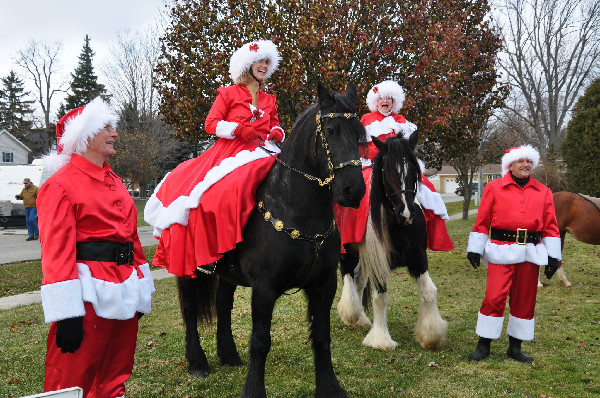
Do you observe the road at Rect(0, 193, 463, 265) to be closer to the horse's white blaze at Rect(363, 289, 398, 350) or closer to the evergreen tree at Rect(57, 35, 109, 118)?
the horse's white blaze at Rect(363, 289, 398, 350)

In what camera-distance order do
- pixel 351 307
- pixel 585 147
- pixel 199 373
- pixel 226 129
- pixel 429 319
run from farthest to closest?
pixel 585 147 < pixel 351 307 < pixel 429 319 < pixel 199 373 < pixel 226 129

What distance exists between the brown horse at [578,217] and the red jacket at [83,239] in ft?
28.9

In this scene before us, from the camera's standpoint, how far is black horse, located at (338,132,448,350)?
518 centimetres

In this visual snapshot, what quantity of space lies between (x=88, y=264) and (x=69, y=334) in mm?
414

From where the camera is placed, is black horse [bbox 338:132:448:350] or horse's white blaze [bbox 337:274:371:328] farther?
horse's white blaze [bbox 337:274:371:328]

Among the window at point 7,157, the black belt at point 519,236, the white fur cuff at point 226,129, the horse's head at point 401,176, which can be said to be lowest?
the black belt at point 519,236

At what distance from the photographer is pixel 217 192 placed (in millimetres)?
4227

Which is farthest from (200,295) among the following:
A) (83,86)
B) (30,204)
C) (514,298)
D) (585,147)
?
(83,86)

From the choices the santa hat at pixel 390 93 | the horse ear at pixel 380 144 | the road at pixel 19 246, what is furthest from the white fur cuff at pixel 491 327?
the road at pixel 19 246

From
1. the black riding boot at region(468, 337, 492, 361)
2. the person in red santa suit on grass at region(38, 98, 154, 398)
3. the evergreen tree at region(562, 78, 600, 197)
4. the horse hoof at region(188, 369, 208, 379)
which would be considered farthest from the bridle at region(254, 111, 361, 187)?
the evergreen tree at region(562, 78, 600, 197)

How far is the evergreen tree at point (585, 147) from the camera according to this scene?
21.2m

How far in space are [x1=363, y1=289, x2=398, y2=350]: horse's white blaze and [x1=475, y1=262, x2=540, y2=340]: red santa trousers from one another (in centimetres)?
106

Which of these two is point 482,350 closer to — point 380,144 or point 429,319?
point 429,319

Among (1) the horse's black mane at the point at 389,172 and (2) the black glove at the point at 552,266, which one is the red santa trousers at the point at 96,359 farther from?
(2) the black glove at the point at 552,266
